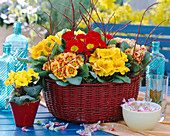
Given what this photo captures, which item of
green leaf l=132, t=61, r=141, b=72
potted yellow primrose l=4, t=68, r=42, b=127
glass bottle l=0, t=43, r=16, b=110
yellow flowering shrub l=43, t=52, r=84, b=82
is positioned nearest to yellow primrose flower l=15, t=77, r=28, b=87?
potted yellow primrose l=4, t=68, r=42, b=127

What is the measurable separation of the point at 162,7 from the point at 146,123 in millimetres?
2629

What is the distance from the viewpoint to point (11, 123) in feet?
3.41

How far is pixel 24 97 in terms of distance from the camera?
3.12 ft

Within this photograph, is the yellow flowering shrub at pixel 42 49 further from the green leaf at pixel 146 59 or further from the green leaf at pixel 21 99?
the green leaf at pixel 146 59

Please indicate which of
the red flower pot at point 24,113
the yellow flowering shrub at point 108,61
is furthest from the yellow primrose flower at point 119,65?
the red flower pot at point 24,113

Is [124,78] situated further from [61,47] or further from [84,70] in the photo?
[61,47]

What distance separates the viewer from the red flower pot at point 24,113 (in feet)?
3.19

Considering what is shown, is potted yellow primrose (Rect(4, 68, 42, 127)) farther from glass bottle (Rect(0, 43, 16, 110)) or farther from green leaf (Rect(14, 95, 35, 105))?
glass bottle (Rect(0, 43, 16, 110))

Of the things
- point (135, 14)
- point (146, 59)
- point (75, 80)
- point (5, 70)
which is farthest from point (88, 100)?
point (135, 14)

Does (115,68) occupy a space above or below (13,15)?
below

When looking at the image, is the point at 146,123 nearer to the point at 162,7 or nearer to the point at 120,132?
the point at 120,132

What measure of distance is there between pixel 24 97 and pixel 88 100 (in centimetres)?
24

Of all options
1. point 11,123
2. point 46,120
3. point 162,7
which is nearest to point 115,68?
point 46,120

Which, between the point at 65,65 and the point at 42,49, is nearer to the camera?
the point at 65,65
